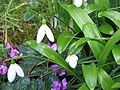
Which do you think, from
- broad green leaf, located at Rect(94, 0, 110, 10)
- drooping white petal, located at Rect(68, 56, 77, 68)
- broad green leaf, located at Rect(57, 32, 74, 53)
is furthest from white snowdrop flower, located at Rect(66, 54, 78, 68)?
broad green leaf, located at Rect(94, 0, 110, 10)

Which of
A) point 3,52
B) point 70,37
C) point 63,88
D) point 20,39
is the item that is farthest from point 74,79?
point 20,39

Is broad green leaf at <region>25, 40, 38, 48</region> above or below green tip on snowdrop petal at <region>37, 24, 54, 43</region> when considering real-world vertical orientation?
below

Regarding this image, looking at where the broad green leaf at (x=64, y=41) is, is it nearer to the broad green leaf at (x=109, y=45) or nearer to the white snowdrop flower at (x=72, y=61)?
the white snowdrop flower at (x=72, y=61)

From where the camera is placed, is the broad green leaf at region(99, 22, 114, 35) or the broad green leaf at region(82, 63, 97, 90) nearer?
the broad green leaf at region(82, 63, 97, 90)

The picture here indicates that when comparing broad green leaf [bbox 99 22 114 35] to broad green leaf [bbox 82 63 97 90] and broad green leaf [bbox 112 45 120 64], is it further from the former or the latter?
broad green leaf [bbox 82 63 97 90]

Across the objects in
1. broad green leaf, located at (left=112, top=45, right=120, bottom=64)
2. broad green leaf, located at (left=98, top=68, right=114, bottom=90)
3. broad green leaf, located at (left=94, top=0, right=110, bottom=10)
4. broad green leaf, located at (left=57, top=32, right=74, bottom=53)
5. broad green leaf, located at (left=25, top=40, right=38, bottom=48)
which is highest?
broad green leaf, located at (left=94, top=0, right=110, bottom=10)

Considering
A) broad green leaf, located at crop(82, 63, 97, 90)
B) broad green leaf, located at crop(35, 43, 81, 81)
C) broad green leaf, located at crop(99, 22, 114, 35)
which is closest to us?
broad green leaf, located at crop(82, 63, 97, 90)

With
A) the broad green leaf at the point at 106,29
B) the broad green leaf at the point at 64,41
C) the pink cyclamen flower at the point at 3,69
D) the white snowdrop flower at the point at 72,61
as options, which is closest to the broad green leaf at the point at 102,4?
the broad green leaf at the point at 106,29

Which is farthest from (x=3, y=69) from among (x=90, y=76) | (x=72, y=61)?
(x=90, y=76)
